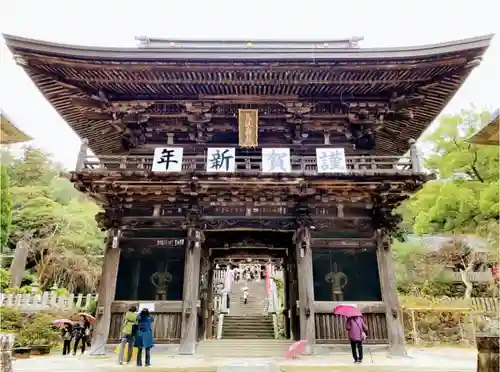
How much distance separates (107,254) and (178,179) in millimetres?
3231

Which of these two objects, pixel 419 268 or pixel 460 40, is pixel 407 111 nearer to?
pixel 460 40

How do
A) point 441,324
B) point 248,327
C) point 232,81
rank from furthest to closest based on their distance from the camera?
point 248,327 → point 441,324 → point 232,81

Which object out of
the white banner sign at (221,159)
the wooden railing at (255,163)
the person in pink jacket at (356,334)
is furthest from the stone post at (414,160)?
the white banner sign at (221,159)

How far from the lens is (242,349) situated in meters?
11.2

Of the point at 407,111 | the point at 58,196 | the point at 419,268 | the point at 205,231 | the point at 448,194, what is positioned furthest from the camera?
the point at 58,196

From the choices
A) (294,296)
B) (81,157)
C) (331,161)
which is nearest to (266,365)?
(294,296)

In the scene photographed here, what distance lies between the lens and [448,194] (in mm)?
18562

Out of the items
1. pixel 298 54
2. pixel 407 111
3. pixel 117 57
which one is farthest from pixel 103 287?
pixel 407 111

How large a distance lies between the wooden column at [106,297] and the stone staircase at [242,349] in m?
2.70

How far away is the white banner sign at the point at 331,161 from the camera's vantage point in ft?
33.2

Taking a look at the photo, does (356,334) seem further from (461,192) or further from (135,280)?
(461,192)

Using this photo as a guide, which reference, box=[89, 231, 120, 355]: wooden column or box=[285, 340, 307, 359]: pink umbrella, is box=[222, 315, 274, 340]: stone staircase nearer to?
box=[285, 340, 307, 359]: pink umbrella

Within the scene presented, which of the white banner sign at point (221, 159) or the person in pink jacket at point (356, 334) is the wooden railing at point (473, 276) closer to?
the person in pink jacket at point (356, 334)

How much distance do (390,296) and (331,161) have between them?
169 inches
